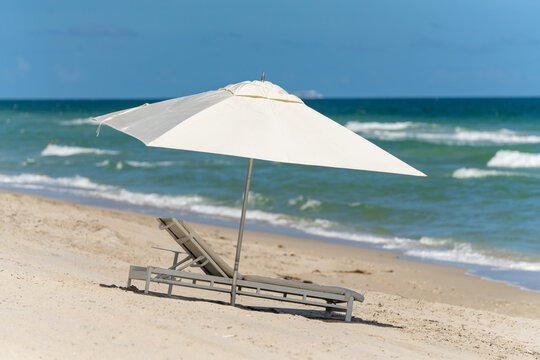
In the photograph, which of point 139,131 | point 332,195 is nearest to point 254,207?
point 332,195

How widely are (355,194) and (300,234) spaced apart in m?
4.39

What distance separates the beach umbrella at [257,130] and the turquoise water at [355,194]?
17.2 ft

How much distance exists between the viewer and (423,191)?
1844 centimetres

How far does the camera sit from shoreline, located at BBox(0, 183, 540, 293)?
10469 millimetres

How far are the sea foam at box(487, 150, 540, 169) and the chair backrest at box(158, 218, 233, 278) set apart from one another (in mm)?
19088

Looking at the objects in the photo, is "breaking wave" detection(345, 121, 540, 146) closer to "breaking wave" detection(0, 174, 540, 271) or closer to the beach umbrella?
"breaking wave" detection(0, 174, 540, 271)

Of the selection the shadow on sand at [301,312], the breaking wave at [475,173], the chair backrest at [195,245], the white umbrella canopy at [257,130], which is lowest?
the shadow on sand at [301,312]

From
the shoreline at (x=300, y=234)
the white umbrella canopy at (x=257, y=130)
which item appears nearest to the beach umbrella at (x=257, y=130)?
the white umbrella canopy at (x=257, y=130)

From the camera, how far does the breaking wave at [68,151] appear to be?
98.7ft

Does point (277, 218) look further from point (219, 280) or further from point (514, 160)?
point (514, 160)

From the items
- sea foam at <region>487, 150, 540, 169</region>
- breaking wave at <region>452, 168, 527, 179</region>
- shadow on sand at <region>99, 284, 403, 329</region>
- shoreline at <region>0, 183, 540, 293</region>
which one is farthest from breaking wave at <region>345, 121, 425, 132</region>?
shadow on sand at <region>99, 284, 403, 329</region>

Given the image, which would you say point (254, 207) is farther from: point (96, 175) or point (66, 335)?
point (66, 335)

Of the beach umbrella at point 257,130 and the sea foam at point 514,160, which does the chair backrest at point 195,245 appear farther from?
the sea foam at point 514,160

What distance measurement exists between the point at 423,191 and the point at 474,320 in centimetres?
1091
